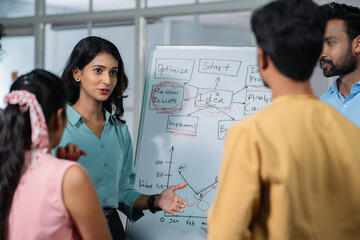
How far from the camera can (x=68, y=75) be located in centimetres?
219

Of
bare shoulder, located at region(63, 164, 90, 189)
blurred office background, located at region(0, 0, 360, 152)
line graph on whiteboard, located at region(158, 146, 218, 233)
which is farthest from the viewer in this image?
blurred office background, located at region(0, 0, 360, 152)

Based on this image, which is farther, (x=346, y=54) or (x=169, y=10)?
(x=169, y=10)

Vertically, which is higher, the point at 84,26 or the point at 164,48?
the point at 84,26

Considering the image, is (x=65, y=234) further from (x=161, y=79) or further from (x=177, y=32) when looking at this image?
(x=177, y=32)

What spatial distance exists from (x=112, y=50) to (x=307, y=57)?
1290 mm

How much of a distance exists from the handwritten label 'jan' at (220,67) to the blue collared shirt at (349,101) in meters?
0.47

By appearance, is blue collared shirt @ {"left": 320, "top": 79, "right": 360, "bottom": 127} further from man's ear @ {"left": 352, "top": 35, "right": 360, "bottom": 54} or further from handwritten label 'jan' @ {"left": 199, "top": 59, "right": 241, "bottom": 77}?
handwritten label 'jan' @ {"left": 199, "top": 59, "right": 241, "bottom": 77}

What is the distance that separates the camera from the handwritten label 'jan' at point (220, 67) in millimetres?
2412

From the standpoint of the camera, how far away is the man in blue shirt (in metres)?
2.11

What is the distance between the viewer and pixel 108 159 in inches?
83.8

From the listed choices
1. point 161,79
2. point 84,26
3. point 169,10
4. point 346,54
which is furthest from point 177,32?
point 346,54

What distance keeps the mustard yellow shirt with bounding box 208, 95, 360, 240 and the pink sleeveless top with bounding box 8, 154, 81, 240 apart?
0.41 metres

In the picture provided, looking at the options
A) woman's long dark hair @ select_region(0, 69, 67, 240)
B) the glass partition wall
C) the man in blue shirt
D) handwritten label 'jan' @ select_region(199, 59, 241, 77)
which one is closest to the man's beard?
the man in blue shirt

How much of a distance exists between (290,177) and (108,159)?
122 cm
